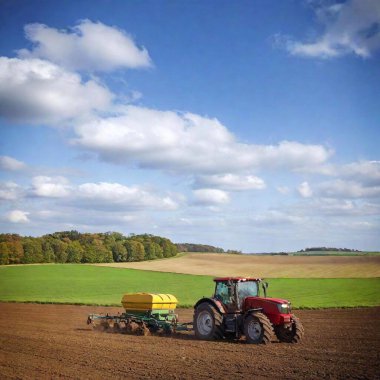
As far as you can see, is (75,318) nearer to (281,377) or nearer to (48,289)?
(281,377)

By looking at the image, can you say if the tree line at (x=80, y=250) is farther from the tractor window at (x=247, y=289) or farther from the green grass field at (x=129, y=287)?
the tractor window at (x=247, y=289)

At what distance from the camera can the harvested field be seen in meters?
56.6

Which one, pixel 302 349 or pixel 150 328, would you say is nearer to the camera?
pixel 302 349

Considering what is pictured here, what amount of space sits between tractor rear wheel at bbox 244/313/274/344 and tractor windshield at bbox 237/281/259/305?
1.16 meters

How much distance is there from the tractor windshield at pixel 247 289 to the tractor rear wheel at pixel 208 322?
104 centimetres

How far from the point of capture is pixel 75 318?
2331 cm

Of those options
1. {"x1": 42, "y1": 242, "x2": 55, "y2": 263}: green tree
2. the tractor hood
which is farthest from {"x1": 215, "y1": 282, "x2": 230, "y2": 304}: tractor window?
{"x1": 42, "y1": 242, "x2": 55, "y2": 263}: green tree

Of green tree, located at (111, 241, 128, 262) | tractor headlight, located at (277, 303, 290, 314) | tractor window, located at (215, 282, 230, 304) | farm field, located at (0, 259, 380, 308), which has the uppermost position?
tractor window, located at (215, 282, 230, 304)

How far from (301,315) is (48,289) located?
32.9 meters

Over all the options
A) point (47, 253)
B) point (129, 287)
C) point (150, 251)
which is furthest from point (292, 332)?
point (150, 251)

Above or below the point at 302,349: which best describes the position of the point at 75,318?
below

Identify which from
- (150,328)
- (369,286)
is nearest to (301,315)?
(150,328)

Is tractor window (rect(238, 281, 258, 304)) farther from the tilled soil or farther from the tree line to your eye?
the tree line

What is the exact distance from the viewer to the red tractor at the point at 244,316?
13523mm
